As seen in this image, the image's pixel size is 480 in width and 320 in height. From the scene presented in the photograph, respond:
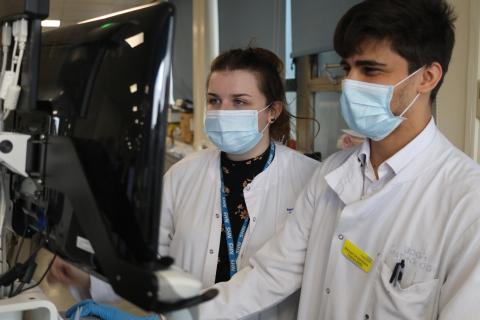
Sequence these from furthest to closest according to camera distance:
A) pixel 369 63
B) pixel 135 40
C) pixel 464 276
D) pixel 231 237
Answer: pixel 231 237 < pixel 369 63 < pixel 464 276 < pixel 135 40

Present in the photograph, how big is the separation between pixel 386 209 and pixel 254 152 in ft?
1.88

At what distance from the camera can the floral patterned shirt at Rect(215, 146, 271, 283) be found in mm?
1489

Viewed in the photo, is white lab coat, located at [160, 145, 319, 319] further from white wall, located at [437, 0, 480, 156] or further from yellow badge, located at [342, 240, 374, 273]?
white wall, located at [437, 0, 480, 156]

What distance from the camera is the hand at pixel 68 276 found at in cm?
105

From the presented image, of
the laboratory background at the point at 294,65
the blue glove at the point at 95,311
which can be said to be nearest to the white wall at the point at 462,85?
the laboratory background at the point at 294,65

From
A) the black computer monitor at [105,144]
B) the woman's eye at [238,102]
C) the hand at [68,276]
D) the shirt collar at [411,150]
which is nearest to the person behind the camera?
the black computer monitor at [105,144]

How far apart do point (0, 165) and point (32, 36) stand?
26 centimetres

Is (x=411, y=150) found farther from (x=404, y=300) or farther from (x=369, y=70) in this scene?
(x=404, y=300)

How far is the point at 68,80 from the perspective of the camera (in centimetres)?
76

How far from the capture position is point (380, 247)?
1.14 meters

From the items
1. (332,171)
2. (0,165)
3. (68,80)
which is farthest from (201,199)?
(68,80)

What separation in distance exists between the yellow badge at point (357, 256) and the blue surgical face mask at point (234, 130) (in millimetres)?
508

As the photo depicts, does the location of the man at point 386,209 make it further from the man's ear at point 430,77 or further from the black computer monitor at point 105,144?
the black computer monitor at point 105,144

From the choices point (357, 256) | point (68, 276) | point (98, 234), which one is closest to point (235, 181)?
point (357, 256)
